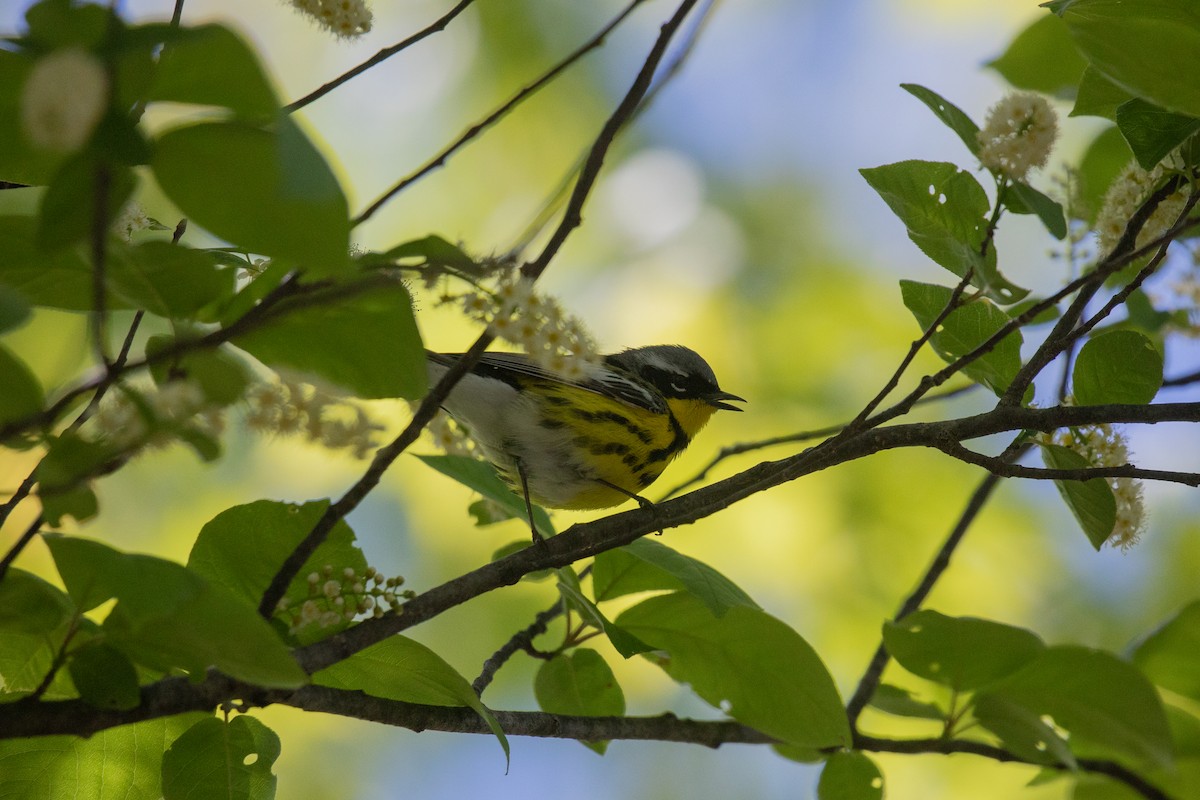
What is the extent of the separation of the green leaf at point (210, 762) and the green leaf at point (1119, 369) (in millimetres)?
1342

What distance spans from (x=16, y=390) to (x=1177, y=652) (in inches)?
75.0

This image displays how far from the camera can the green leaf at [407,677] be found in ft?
4.58

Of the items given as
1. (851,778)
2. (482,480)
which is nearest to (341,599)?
(482,480)

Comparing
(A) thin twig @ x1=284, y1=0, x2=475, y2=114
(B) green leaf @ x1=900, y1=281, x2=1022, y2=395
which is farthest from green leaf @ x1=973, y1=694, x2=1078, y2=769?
(A) thin twig @ x1=284, y1=0, x2=475, y2=114

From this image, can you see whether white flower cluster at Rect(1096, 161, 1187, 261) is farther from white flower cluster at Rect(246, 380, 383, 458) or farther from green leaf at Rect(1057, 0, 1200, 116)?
white flower cluster at Rect(246, 380, 383, 458)

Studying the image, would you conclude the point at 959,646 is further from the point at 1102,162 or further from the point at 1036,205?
the point at 1102,162

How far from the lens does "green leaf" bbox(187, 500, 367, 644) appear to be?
1430mm

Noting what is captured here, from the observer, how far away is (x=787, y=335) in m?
5.33

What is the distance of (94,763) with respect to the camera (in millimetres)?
1479

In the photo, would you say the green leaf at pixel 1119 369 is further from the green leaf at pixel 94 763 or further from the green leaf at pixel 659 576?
the green leaf at pixel 94 763

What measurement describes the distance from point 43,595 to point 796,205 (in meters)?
5.12

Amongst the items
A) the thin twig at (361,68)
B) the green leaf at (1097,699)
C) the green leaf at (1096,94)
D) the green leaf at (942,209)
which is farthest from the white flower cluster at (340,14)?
the green leaf at (1097,699)

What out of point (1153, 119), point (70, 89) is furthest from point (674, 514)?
point (70, 89)

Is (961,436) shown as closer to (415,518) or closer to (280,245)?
(280,245)
